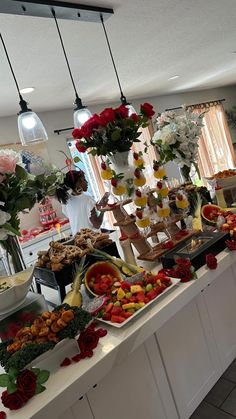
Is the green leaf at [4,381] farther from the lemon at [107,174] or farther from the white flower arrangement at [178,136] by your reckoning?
the white flower arrangement at [178,136]

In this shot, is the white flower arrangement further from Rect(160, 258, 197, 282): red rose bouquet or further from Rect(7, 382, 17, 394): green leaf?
Rect(7, 382, 17, 394): green leaf

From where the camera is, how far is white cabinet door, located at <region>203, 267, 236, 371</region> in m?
1.71

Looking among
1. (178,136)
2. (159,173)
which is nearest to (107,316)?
(159,173)

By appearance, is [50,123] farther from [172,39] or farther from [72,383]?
[72,383]

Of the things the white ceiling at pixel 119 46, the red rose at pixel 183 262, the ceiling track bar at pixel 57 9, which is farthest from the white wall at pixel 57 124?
the red rose at pixel 183 262

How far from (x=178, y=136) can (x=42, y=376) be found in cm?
172

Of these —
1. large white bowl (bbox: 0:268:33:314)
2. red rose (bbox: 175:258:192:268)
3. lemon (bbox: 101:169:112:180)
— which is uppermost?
lemon (bbox: 101:169:112:180)

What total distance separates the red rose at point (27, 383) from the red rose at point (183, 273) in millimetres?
778

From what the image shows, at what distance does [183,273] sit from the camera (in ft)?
4.81

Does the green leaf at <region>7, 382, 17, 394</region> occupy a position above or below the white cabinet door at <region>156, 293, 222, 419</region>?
above

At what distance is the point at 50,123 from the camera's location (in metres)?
4.36

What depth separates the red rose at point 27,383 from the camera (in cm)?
96

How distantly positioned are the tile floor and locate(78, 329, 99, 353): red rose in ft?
3.28

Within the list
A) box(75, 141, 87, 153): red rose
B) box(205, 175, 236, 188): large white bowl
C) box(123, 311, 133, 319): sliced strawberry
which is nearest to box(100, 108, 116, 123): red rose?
box(75, 141, 87, 153): red rose
